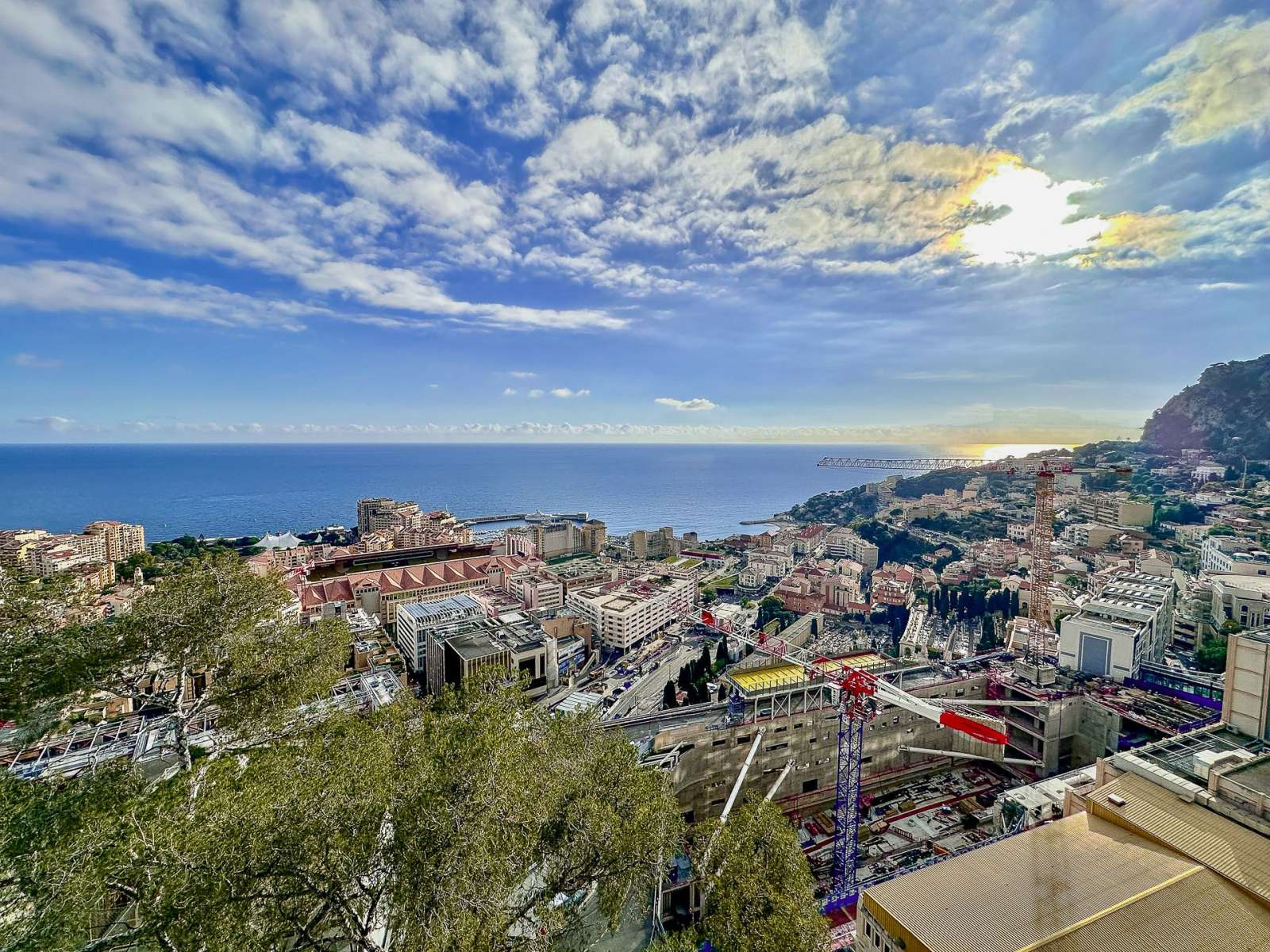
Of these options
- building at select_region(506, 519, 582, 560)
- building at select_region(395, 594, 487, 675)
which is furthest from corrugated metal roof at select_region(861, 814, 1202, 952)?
building at select_region(506, 519, 582, 560)

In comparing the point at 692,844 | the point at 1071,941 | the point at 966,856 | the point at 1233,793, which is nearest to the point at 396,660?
the point at 692,844

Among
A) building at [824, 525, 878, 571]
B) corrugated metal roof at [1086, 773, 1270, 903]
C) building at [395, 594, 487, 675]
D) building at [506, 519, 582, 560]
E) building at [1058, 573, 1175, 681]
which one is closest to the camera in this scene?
corrugated metal roof at [1086, 773, 1270, 903]

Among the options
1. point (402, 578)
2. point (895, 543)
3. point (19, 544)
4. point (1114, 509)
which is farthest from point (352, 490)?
point (1114, 509)

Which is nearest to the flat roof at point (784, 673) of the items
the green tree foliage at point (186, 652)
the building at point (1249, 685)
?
the building at point (1249, 685)

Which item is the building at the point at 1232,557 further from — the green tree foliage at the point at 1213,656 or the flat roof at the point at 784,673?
the flat roof at the point at 784,673

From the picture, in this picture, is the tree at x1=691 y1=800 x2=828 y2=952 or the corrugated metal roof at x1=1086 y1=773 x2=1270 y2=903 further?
the corrugated metal roof at x1=1086 y1=773 x2=1270 y2=903

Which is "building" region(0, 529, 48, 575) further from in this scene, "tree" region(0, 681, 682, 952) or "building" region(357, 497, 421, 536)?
"tree" region(0, 681, 682, 952)

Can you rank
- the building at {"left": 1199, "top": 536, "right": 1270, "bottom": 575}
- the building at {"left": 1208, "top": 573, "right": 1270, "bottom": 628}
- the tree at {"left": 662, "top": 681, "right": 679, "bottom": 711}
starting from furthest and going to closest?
1. the building at {"left": 1199, "top": 536, "right": 1270, "bottom": 575}
2. the tree at {"left": 662, "top": 681, "right": 679, "bottom": 711}
3. the building at {"left": 1208, "top": 573, "right": 1270, "bottom": 628}

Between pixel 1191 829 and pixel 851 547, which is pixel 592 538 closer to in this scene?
pixel 851 547
